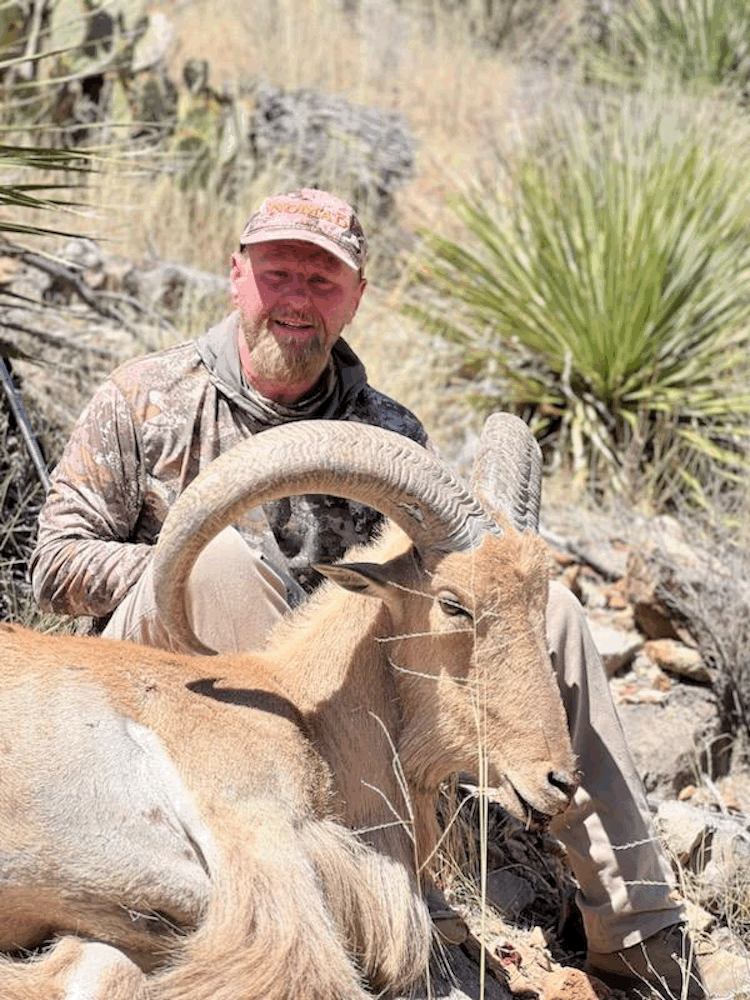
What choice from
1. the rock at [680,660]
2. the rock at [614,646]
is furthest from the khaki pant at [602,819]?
the rock at [680,660]

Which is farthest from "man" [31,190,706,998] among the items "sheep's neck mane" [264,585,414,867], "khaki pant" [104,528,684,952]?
"sheep's neck mane" [264,585,414,867]

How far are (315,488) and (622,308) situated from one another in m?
5.38

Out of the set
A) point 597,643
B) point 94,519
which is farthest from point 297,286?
point 597,643

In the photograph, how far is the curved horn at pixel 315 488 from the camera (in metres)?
3.35

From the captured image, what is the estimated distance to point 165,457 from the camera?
4.58 metres

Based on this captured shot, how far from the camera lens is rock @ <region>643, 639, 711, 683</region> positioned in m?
6.71

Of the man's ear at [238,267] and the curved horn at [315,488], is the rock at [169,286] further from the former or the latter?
the curved horn at [315,488]

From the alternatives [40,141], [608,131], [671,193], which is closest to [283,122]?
[40,141]

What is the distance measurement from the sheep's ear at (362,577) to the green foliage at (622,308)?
4740mm

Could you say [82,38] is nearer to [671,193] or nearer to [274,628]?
[671,193]

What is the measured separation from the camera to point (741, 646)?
643 centimetres

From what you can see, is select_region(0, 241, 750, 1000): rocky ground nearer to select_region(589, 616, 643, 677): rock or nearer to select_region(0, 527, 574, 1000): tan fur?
select_region(589, 616, 643, 677): rock

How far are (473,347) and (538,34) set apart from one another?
9482 millimetres

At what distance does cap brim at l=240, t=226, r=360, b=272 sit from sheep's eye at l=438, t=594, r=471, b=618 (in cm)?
135
